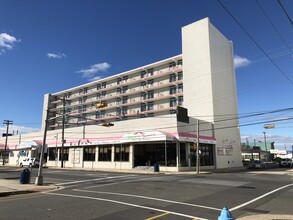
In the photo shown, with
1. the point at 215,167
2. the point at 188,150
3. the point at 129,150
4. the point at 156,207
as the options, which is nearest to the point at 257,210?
the point at 156,207

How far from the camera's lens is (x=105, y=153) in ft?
141

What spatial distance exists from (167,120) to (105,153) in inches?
508

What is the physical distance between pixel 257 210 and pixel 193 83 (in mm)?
40443

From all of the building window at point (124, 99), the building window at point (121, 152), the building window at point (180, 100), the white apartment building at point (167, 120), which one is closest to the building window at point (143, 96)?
the white apartment building at point (167, 120)

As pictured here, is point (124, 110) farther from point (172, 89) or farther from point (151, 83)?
point (172, 89)

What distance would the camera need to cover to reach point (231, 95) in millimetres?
54062

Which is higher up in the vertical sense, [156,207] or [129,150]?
[129,150]

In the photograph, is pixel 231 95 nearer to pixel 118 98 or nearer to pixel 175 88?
pixel 175 88

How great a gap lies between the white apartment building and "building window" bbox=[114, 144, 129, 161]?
0.15 m

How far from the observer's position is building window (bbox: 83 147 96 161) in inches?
1770

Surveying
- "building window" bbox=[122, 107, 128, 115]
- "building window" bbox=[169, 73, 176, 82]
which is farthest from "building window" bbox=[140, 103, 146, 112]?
"building window" bbox=[169, 73, 176, 82]

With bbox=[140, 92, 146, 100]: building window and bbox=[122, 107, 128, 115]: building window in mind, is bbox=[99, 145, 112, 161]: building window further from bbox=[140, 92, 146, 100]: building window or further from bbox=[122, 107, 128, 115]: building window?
bbox=[122, 107, 128, 115]: building window

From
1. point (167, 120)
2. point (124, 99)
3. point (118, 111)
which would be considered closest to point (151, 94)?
point (124, 99)

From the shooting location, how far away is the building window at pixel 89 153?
4496cm
